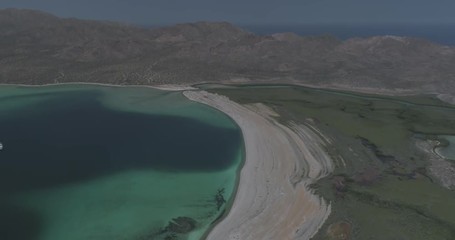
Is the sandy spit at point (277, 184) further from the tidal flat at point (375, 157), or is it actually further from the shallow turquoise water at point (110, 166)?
the shallow turquoise water at point (110, 166)

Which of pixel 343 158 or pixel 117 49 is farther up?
pixel 117 49

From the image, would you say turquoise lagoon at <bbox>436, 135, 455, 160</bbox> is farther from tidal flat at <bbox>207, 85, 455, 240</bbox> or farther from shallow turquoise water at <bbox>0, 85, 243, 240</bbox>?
shallow turquoise water at <bbox>0, 85, 243, 240</bbox>

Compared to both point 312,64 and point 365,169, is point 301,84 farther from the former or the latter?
point 365,169

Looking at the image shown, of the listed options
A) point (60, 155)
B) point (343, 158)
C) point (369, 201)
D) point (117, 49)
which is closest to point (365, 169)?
point (343, 158)

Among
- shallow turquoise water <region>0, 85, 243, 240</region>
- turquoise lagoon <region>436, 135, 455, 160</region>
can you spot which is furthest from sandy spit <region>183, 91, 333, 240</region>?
turquoise lagoon <region>436, 135, 455, 160</region>

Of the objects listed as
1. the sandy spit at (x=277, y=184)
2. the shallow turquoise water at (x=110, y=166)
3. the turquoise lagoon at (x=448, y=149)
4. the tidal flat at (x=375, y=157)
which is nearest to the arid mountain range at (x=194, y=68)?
the tidal flat at (x=375, y=157)

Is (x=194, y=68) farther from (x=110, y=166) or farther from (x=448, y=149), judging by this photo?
(x=448, y=149)
